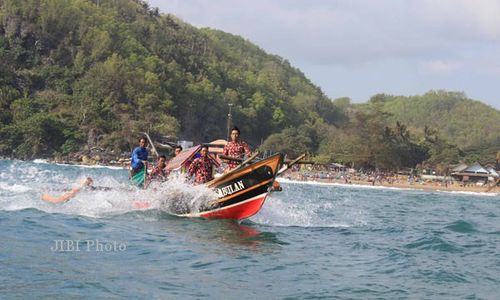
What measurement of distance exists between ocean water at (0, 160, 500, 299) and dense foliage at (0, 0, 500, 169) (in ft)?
224

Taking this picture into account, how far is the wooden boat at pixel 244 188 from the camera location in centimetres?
1545

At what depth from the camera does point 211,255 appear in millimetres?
11594

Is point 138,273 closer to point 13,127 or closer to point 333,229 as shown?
point 333,229

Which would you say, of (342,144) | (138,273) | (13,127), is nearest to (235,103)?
(342,144)

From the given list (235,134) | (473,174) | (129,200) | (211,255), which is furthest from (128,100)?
(211,255)

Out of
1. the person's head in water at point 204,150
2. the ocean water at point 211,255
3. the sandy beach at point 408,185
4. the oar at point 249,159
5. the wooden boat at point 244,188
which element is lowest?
the ocean water at point 211,255

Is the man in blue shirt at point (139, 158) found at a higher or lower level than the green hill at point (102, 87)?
lower

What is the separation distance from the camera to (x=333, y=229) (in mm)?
16391

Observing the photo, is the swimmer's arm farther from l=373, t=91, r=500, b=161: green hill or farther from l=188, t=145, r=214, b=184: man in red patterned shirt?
l=373, t=91, r=500, b=161: green hill

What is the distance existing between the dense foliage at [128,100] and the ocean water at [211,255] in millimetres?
68168

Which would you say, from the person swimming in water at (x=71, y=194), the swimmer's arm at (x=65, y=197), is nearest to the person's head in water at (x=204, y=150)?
the person swimming in water at (x=71, y=194)

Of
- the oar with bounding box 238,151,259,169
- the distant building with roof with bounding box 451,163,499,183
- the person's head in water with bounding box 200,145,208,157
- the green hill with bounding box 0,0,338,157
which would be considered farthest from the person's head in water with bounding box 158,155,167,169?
the distant building with roof with bounding box 451,163,499,183

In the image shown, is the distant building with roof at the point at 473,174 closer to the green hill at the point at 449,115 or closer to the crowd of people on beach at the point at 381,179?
the crowd of people on beach at the point at 381,179

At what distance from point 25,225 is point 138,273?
4.71 metres
